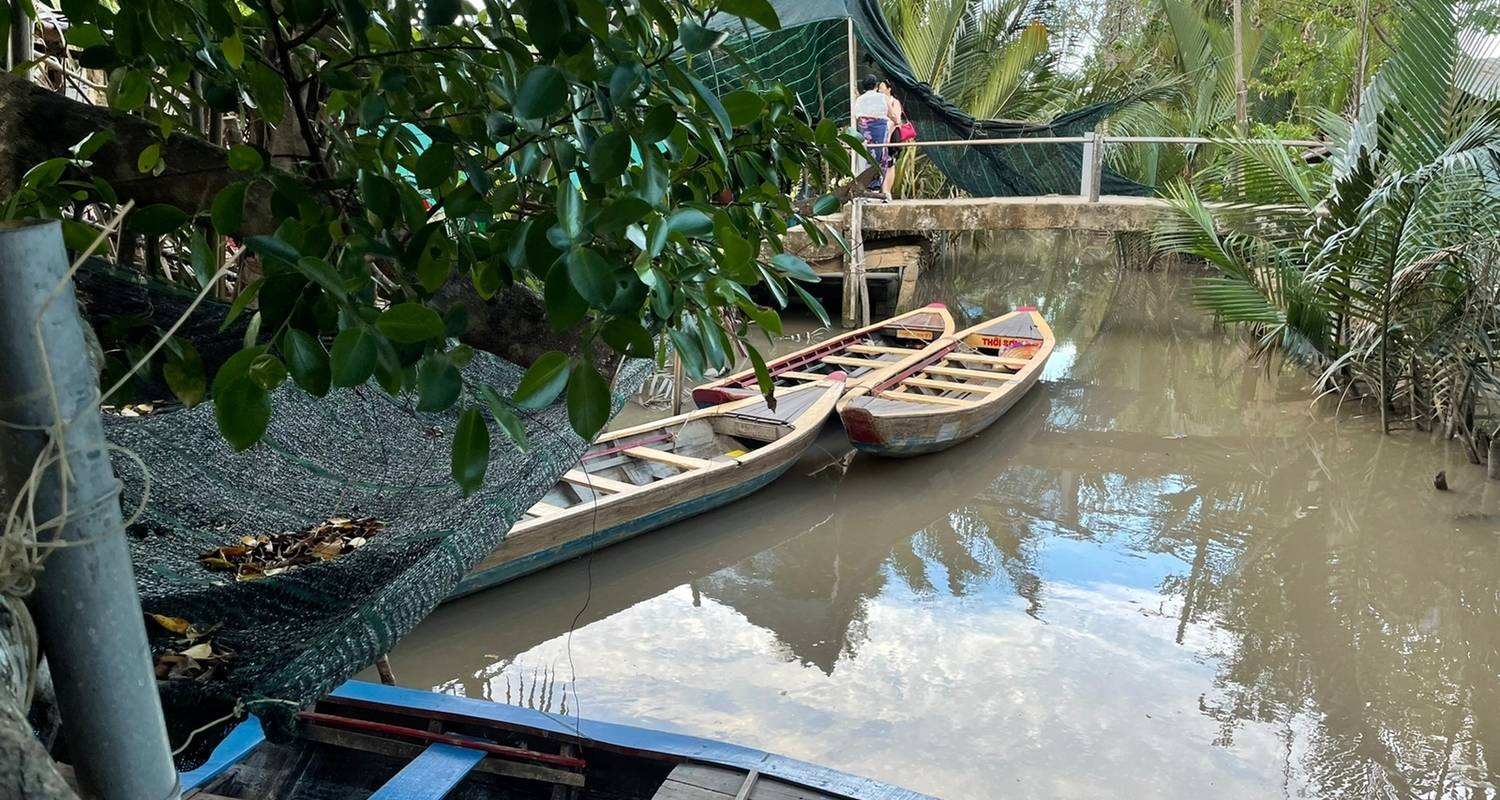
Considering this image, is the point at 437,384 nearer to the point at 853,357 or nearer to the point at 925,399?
the point at 925,399

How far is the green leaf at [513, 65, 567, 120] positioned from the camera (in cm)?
81

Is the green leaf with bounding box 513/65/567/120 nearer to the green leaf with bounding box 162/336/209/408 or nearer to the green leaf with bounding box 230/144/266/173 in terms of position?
the green leaf with bounding box 230/144/266/173

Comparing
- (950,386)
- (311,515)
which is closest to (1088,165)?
(950,386)

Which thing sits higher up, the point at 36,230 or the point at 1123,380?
the point at 36,230

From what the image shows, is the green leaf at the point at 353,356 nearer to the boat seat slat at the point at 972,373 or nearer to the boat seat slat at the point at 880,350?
the boat seat slat at the point at 972,373

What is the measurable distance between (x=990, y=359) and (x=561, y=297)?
643 centimetres

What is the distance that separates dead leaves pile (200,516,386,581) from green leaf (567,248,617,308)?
4.32 ft

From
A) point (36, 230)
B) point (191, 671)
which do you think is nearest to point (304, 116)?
point (36, 230)

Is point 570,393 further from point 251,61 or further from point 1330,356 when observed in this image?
point 1330,356

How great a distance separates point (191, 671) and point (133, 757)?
732 mm

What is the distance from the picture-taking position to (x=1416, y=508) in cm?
544

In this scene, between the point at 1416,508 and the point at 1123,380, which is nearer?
the point at 1416,508

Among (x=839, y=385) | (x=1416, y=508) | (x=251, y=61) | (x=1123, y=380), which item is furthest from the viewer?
(x=1123, y=380)

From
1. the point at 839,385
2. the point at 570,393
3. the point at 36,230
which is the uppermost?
the point at 36,230
